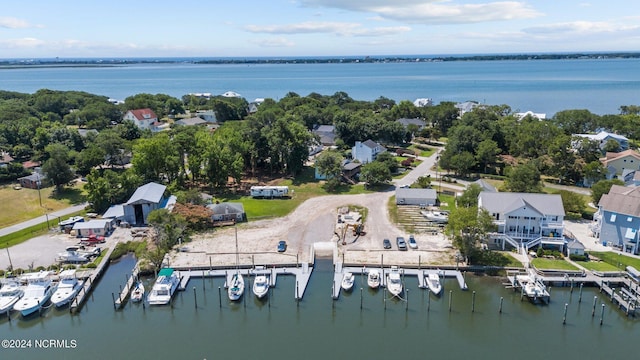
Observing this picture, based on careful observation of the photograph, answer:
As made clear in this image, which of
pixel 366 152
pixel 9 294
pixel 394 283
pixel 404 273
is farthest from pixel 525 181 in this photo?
pixel 9 294

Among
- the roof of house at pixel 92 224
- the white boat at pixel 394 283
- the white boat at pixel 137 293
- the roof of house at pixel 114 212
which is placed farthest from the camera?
the roof of house at pixel 114 212

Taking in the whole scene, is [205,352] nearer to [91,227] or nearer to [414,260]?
[414,260]

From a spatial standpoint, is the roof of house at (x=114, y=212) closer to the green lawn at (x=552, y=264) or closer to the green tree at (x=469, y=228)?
the green tree at (x=469, y=228)

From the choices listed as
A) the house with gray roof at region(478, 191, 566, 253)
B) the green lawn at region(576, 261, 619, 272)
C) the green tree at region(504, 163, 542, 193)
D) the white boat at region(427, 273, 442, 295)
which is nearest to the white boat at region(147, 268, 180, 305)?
the white boat at region(427, 273, 442, 295)

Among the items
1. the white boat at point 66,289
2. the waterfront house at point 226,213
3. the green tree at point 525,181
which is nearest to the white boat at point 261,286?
the waterfront house at point 226,213

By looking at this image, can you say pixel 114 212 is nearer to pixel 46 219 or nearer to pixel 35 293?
pixel 46 219

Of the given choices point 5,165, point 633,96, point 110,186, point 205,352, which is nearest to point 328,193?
point 110,186
